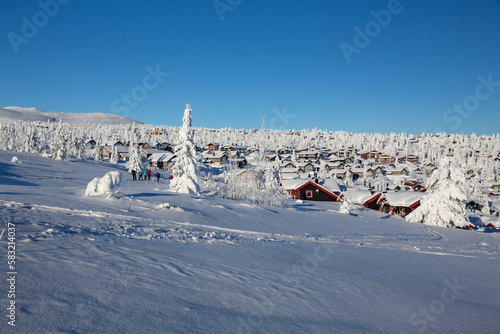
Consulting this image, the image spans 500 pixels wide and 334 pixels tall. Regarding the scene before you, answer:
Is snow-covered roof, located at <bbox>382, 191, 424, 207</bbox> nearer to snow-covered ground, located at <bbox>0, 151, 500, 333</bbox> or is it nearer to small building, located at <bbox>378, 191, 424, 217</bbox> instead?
small building, located at <bbox>378, 191, 424, 217</bbox>

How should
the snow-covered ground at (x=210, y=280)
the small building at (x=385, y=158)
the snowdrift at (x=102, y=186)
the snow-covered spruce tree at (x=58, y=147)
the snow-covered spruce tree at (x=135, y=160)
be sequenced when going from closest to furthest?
1. the snow-covered ground at (x=210, y=280)
2. the snowdrift at (x=102, y=186)
3. the snow-covered spruce tree at (x=135, y=160)
4. the snow-covered spruce tree at (x=58, y=147)
5. the small building at (x=385, y=158)

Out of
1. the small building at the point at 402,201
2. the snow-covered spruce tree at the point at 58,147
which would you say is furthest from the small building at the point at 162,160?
the small building at the point at 402,201

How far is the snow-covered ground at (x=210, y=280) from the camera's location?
157 inches

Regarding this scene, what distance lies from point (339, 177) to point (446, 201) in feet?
239

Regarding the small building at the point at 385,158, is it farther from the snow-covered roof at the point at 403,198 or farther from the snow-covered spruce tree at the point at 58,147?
the snow-covered spruce tree at the point at 58,147

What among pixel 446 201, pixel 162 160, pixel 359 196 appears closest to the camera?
pixel 446 201

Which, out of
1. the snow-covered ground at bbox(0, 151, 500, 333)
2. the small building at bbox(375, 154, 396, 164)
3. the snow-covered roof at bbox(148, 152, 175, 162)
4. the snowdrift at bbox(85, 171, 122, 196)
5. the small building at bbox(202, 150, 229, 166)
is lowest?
the snow-covered ground at bbox(0, 151, 500, 333)

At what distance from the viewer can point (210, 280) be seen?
5.65 m

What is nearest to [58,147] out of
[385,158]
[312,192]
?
[312,192]

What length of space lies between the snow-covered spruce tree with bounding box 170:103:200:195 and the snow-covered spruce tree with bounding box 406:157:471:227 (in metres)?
23.7

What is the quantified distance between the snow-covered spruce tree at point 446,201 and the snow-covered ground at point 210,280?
17786mm

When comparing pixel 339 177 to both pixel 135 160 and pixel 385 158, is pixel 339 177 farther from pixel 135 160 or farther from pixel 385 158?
pixel 135 160

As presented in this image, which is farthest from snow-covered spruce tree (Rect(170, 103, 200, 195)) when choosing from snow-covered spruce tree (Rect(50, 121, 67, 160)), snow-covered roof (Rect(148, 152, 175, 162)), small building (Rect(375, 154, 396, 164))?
small building (Rect(375, 154, 396, 164))

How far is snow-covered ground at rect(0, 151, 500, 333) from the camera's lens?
399 cm
